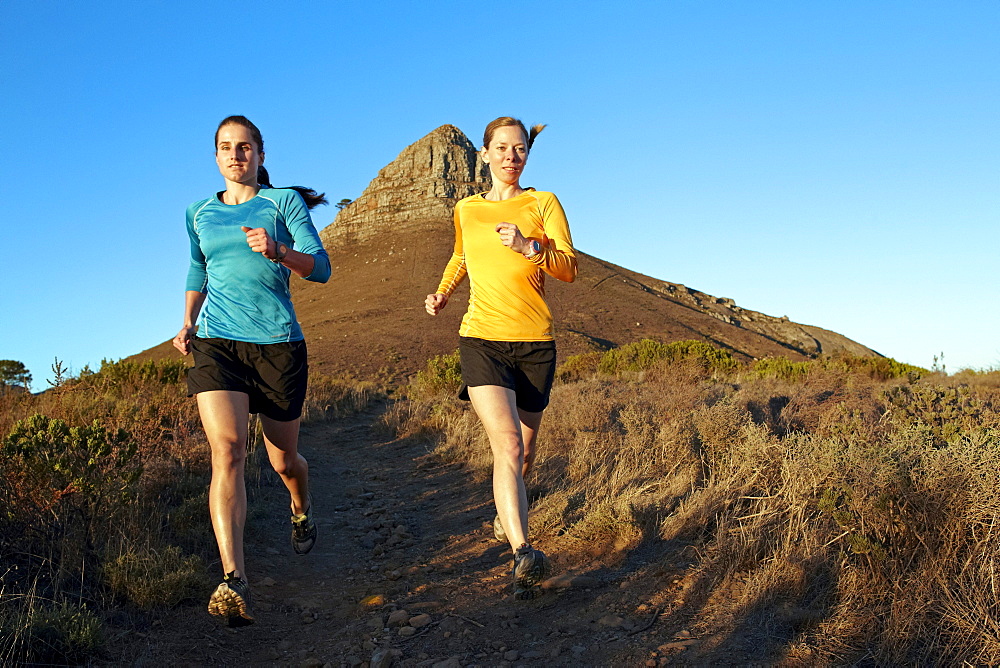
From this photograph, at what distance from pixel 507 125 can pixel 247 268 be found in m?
1.71

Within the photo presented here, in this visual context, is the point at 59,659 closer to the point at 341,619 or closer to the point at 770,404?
the point at 341,619

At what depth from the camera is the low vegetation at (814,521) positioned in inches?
109

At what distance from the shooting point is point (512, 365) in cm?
420

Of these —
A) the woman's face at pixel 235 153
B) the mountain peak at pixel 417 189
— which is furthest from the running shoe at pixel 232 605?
the mountain peak at pixel 417 189

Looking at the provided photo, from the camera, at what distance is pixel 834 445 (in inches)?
151

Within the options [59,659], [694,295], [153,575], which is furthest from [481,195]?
[694,295]

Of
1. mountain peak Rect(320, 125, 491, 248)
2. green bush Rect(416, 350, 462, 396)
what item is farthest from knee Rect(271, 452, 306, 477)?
mountain peak Rect(320, 125, 491, 248)

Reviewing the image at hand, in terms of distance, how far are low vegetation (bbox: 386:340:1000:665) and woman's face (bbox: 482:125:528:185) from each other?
214cm

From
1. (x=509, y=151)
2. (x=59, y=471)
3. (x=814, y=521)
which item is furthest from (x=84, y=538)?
(x=814, y=521)

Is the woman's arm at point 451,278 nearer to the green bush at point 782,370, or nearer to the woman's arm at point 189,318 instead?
the woman's arm at point 189,318

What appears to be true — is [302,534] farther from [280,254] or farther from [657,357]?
[657,357]

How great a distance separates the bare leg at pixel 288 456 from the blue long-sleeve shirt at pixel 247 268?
1.84 ft

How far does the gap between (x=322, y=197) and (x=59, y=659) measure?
2888mm

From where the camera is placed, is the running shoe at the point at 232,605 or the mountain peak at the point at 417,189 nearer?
the running shoe at the point at 232,605
